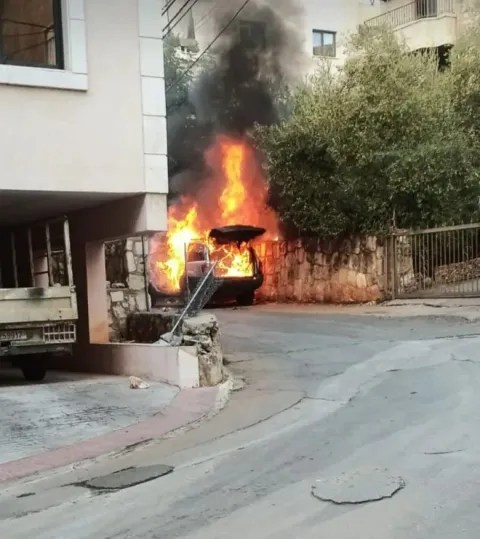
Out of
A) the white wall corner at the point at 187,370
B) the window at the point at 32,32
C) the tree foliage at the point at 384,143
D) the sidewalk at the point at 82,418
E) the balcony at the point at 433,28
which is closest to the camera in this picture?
the sidewalk at the point at 82,418

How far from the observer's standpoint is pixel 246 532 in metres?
3.88

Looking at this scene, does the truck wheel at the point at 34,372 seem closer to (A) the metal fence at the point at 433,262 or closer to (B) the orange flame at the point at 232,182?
(A) the metal fence at the point at 433,262

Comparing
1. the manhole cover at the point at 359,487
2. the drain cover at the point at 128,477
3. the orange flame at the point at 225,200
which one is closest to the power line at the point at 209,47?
the orange flame at the point at 225,200

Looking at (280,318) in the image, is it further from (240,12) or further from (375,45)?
(240,12)

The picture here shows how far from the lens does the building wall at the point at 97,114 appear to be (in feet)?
26.6

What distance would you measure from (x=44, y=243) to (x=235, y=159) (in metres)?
15.3

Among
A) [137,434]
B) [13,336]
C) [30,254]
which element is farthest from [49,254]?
[137,434]

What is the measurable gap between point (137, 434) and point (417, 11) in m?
26.3

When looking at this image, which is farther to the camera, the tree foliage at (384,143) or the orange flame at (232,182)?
the orange flame at (232,182)

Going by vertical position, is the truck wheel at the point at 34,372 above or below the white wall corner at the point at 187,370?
below

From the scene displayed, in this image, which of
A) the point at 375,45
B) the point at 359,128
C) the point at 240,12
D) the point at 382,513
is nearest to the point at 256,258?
the point at 359,128

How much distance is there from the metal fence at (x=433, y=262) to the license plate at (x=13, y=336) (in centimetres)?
1044

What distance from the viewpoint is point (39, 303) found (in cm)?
912

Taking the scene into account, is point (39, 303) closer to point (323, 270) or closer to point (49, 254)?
point (49, 254)
